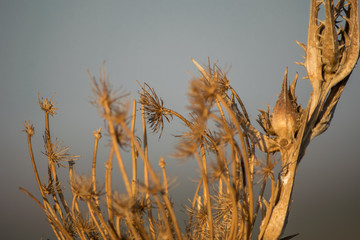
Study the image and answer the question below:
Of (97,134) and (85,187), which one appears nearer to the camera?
(85,187)

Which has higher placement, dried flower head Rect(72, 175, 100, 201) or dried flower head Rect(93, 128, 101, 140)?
dried flower head Rect(93, 128, 101, 140)

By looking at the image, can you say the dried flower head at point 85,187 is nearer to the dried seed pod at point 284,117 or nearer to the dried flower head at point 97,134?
the dried flower head at point 97,134

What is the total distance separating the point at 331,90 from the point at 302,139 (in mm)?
243

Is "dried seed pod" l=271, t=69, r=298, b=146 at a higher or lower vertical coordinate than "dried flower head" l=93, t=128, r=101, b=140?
lower

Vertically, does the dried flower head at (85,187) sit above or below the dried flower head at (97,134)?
below

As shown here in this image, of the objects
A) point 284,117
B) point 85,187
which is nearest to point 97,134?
point 85,187

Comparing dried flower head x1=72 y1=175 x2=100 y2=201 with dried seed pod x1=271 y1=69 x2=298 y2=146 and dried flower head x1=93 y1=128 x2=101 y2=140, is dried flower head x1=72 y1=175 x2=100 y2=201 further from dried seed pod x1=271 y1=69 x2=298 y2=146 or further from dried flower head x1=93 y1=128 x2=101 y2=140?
dried seed pod x1=271 y1=69 x2=298 y2=146

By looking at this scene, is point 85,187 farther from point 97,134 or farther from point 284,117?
point 284,117

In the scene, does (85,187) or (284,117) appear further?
(284,117)

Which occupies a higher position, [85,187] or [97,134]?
[97,134]

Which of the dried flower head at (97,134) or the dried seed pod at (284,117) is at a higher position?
the dried flower head at (97,134)

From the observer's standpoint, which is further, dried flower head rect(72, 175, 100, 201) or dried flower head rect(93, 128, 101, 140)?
dried flower head rect(93, 128, 101, 140)

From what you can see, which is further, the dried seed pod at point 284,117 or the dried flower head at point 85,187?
the dried seed pod at point 284,117

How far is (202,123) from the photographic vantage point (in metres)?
0.98
